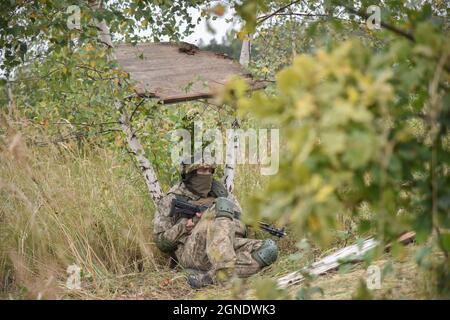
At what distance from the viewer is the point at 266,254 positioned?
16.8ft

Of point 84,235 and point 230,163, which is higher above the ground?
point 230,163

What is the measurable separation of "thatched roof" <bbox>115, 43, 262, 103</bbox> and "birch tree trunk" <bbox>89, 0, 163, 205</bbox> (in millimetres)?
259

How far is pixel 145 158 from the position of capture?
222 inches

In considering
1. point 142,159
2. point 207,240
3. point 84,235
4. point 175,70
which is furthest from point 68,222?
point 175,70

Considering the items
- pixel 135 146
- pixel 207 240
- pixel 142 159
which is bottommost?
pixel 207 240

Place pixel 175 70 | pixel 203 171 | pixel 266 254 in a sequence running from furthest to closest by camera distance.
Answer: pixel 175 70 → pixel 203 171 → pixel 266 254

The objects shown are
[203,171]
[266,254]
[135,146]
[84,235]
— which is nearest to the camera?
[84,235]

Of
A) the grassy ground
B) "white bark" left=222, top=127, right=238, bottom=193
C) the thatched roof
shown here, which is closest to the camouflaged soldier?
the grassy ground

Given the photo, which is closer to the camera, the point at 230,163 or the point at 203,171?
the point at 203,171

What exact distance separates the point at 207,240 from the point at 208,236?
34 millimetres

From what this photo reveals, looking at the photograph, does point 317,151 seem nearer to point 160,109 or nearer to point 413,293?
point 413,293

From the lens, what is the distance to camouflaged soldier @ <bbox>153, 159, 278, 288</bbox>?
4988 mm

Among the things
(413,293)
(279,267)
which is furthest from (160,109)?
(413,293)

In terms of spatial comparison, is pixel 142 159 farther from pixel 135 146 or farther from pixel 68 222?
pixel 68 222
